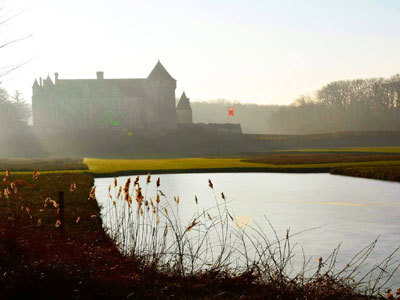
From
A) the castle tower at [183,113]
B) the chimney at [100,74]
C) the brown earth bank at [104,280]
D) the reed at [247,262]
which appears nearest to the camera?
the brown earth bank at [104,280]

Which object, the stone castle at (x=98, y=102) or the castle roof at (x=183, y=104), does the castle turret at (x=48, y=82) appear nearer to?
the stone castle at (x=98, y=102)

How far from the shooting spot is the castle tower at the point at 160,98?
282 ft

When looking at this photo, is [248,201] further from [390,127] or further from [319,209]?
[390,127]

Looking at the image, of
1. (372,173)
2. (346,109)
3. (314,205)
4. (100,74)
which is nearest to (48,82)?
(100,74)

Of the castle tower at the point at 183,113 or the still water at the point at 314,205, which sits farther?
the castle tower at the point at 183,113

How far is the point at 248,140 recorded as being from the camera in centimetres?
7825

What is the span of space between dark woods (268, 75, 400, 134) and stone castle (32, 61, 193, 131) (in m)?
31.3

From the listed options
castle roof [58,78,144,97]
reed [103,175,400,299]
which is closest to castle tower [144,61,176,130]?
castle roof [58,78,144,97]

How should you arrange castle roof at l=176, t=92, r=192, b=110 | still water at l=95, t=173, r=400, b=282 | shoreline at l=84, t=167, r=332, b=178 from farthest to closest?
castle roof at l=176, t=92, r=192, b=110, shoreline at l=84, t=167, r=332, b=178, still water at l=95, t=173, r=400, b=282

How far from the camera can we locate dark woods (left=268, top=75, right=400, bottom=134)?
92.7m

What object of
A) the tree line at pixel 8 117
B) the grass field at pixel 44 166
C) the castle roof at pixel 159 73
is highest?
the castle roof at pixel 159 73

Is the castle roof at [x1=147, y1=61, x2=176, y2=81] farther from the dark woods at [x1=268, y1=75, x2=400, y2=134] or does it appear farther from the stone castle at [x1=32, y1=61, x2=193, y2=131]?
the dark woods at [x1=268, y1=75, x2=400, y2=134]

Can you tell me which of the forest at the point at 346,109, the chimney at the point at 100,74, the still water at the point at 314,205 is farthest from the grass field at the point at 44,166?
the forest at the point at 346,109

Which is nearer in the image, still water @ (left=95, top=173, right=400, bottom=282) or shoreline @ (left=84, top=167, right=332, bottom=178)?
still water @ (left=95, top=173, right=400, bottom=282)
